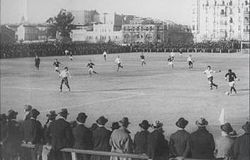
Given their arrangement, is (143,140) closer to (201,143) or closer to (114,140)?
(114,140)

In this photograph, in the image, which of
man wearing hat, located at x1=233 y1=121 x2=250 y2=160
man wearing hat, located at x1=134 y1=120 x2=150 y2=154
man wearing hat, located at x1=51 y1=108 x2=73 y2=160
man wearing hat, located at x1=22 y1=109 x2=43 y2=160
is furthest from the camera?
man wearing hat, located at x1=22 y1=109 x2=43 y2=160

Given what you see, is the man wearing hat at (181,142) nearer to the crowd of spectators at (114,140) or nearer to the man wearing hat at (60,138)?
the crowd of spectators at (114,140)

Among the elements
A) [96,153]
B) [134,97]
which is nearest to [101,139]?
[96,153]

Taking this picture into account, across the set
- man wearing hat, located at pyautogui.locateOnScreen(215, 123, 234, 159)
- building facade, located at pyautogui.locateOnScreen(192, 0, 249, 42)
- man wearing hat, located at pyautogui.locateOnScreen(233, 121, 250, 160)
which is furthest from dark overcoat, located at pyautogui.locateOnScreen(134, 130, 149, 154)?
building facade, located at pyautogui.locateOnScreen(192, 0, 249, 42)

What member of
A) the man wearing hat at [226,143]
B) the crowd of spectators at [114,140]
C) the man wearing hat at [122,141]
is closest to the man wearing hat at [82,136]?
the crowd of spectators at [114,140]

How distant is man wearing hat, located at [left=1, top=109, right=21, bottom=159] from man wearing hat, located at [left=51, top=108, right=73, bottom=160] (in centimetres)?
63

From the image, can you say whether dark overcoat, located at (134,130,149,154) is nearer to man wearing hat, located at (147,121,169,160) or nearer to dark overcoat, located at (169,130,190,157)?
man wearing hat, located at (147,121,169,160)

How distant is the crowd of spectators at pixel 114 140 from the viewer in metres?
5.44

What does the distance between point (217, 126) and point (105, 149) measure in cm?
582

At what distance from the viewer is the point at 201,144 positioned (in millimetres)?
5434

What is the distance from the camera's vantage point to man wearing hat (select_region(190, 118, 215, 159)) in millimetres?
5434

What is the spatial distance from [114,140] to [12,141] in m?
1.62

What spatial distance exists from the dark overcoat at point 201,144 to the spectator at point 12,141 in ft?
8.60

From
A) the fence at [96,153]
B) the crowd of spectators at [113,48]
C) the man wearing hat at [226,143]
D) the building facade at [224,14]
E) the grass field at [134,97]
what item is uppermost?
the building facade at [224,14]
